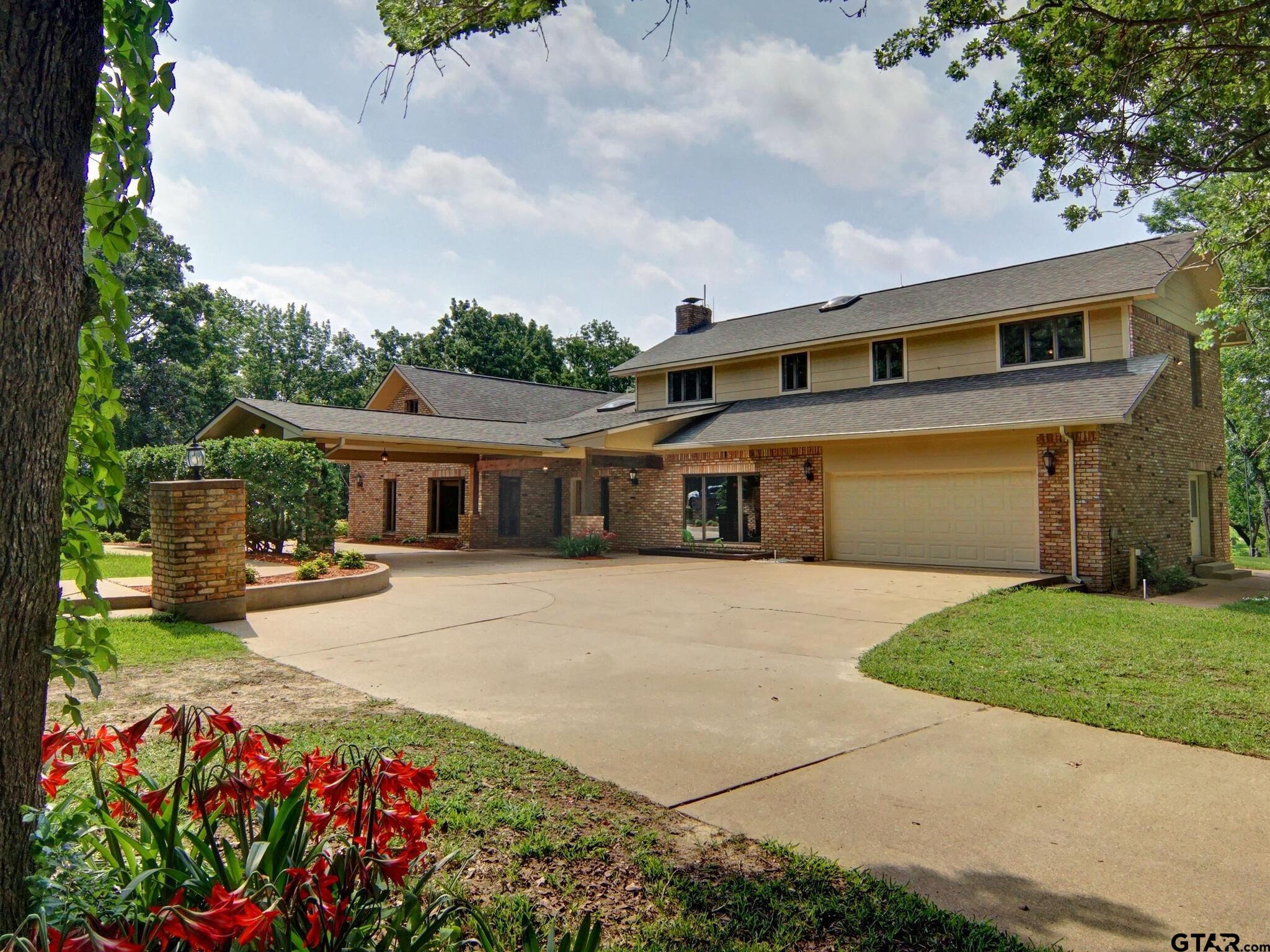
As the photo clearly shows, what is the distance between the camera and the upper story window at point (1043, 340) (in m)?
14.9

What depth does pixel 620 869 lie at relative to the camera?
9.87 feet

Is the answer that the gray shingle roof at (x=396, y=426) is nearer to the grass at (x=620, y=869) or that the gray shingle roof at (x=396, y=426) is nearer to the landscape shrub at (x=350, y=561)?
the landscape shrub at (x=350, y=561)

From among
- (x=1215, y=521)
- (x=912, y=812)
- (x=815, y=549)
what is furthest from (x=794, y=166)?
(x=1215, y=521)

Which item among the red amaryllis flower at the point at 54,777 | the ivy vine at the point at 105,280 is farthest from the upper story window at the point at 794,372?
the red amaryllis flower at the point at 54,777

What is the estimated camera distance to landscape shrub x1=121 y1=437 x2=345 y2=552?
1391 centimetres

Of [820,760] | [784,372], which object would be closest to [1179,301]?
[784,372]

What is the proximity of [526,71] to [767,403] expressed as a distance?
14.6 m

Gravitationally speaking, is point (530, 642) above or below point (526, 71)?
below

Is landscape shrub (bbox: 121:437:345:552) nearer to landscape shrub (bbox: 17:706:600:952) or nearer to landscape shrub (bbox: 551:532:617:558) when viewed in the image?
landscape shrub (bbox: 551:532:617:558)

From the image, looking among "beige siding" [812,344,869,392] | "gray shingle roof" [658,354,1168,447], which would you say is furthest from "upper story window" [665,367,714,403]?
"beige siding" [812,344,869,392]

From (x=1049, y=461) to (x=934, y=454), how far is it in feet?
7.20

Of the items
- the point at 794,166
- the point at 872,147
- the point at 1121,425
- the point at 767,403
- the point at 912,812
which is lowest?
Result: the point at 912,812

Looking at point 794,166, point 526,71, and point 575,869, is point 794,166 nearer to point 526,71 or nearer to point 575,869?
point 526,71

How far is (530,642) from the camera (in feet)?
25.3
